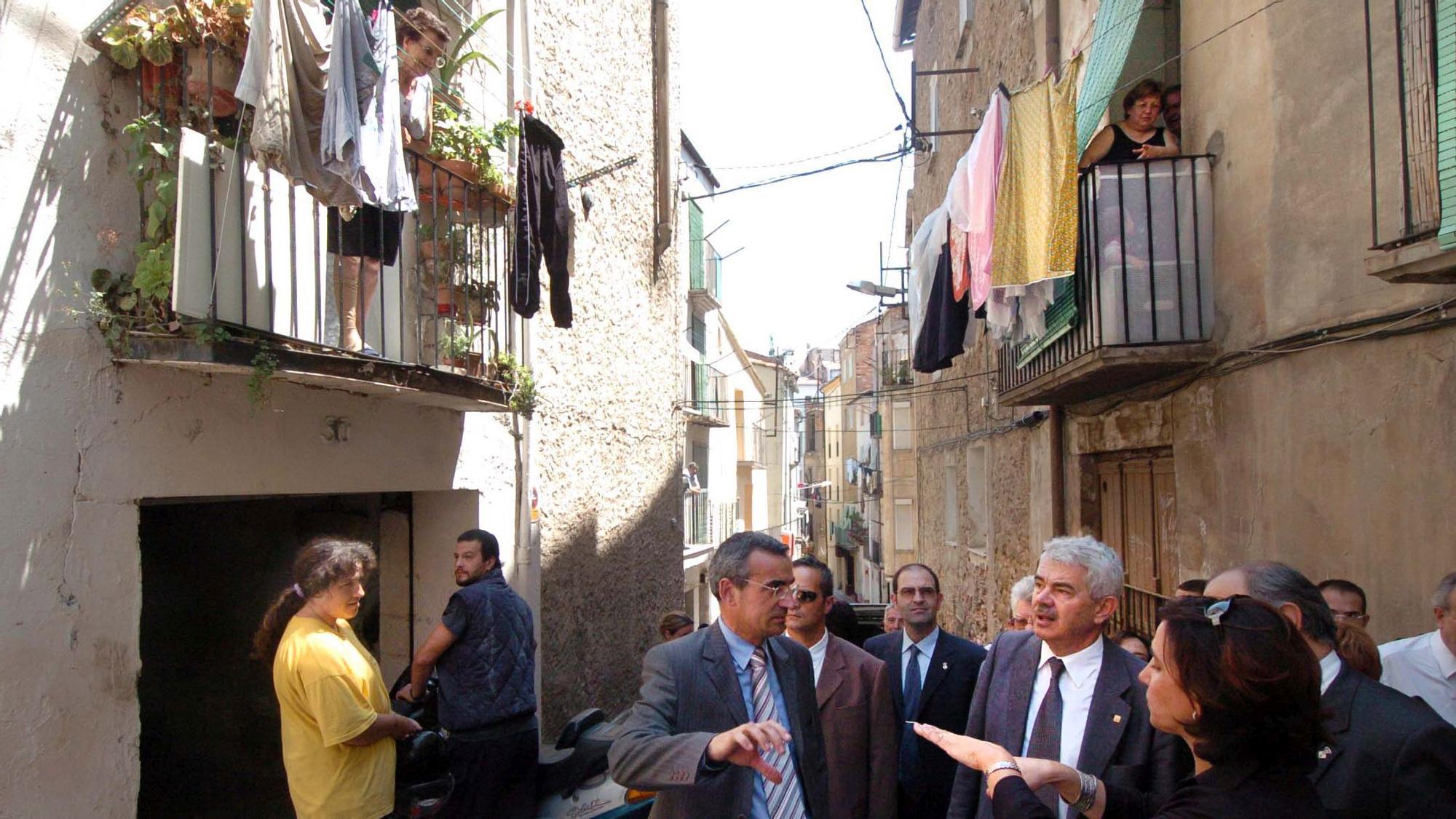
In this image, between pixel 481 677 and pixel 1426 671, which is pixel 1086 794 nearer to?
pixel 1426 671

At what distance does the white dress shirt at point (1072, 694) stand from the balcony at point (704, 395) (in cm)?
1439

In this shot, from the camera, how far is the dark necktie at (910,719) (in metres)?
3.98

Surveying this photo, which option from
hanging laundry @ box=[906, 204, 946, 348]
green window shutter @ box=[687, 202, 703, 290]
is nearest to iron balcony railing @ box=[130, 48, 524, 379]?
hanging laundry @ box=[906, 204, 946, 348]

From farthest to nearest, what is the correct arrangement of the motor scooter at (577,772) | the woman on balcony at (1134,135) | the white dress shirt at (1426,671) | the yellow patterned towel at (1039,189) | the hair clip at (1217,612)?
the woman on balcony at (1134,135)
the yellow patterned towel at (1039,189)
the motor scooter at (577,772)
the white dress shirt at (1426,671)
the hair clip at (1217,612)

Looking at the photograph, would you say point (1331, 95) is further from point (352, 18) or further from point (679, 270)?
point (679, 270)

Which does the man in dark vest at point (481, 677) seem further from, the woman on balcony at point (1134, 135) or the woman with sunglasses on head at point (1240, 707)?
the woman on balcony at point (1134, 135)

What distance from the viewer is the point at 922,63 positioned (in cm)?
1873

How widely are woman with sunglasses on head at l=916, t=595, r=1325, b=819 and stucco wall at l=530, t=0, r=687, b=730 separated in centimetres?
643

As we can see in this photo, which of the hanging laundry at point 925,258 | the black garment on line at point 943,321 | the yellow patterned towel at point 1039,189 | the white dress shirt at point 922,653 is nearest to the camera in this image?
the white dress shirt at point 922,653

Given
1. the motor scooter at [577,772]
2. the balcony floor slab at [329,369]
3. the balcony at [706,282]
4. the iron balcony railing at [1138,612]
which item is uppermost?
the balcony at [706,282]

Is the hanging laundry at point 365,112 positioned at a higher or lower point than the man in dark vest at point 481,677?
higher

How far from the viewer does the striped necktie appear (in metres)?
2.87

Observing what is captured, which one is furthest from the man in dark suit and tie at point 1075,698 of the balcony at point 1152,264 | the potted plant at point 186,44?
the potted plant at point 186,44

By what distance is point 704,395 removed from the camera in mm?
22688
